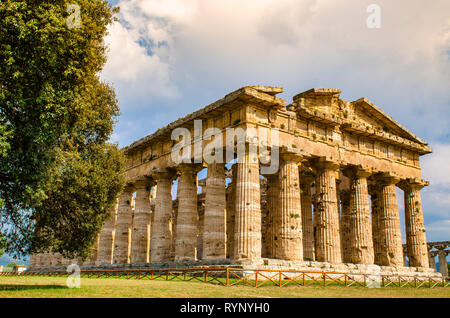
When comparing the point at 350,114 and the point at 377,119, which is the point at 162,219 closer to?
the point at 350,114

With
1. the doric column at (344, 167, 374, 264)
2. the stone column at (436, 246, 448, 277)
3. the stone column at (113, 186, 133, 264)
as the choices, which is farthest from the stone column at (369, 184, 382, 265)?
the stone column at (436, 246, 448, 277)

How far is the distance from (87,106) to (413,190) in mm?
24663

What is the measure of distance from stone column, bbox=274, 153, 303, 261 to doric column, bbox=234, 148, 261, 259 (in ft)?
6.23

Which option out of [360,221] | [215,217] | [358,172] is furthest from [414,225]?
[215,217]

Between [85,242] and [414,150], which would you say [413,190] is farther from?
[85,242]

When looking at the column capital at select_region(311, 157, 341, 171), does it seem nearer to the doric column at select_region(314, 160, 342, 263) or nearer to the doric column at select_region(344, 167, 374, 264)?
the doric column at select_region(314, 160, 342, 263)

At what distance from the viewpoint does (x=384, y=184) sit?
28.7 meters

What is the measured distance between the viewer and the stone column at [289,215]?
856 inches

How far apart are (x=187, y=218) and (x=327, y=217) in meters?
8.40

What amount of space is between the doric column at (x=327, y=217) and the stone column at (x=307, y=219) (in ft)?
7.62

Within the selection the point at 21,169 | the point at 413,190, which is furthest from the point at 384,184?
the point at 21,169

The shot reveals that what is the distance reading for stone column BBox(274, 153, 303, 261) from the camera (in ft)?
71.4

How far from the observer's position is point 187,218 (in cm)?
2528

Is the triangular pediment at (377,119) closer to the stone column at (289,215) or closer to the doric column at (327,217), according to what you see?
the doric column at (327,217)
